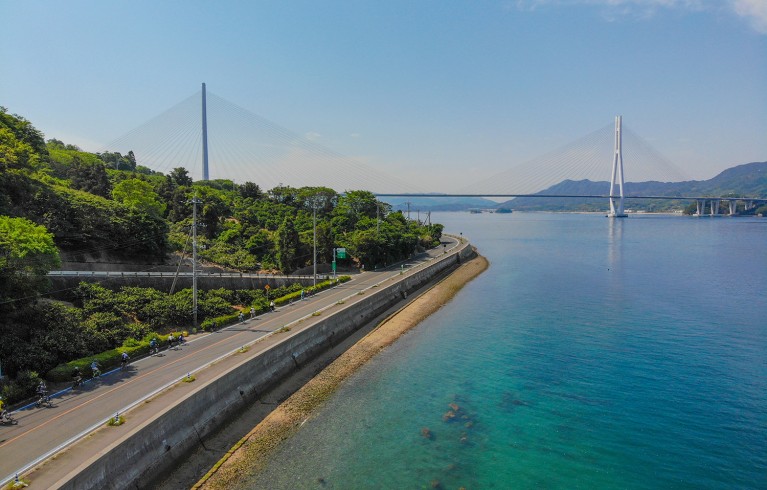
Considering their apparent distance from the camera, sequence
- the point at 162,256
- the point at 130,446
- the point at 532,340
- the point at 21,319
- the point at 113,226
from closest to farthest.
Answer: the point at 130,446, the point at 21,319, the point at 532,340, the point at 113,226, the point at 162,256

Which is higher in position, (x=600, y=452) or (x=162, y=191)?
(x=162, y=191)

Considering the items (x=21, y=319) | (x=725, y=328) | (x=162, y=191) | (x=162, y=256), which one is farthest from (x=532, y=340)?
(x=162, y=191)

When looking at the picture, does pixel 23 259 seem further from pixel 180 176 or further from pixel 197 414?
pixel 180 176

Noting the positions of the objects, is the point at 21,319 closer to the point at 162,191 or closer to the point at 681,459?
the point at 681,459

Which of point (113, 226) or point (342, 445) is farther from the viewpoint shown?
point (113, 226)

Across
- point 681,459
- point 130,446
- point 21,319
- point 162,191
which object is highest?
point 162,191

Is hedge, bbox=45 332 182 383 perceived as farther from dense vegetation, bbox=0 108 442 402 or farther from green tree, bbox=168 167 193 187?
green tree, bbox=168 167 193 187
